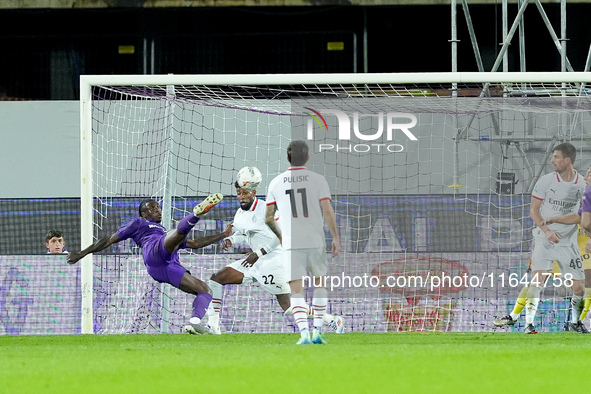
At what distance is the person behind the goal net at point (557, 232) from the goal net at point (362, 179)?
0.96m

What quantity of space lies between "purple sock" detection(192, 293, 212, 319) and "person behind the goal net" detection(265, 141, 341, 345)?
2294 mm

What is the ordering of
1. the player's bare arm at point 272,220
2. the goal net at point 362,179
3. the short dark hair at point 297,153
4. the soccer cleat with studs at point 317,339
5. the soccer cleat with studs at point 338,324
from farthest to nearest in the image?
the goal net at point 362,179, the soccer cleat with studs at point 338,324, the player's bare arm at point 272,220, the soccer cleat with studs at point 317,339, the short dark hair at point 297,153

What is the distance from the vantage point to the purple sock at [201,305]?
11.5m

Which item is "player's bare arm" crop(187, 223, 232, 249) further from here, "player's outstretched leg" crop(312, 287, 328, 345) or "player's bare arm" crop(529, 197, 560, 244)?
"player's bare arm" crop(529, 197, 560, 244)

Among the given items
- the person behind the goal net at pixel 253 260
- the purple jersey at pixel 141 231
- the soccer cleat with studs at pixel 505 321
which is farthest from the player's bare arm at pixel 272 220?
the soccer cleat with studs at pixel 505 321

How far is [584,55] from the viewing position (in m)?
20.6

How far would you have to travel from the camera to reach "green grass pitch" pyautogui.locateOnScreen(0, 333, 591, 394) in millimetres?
5961

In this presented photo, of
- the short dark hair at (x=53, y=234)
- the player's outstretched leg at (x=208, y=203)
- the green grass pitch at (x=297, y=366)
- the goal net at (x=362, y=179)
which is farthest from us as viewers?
the short dark hair at (x=53, y=234)

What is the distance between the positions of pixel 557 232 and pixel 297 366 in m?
5.34

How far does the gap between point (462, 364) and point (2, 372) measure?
290 cm

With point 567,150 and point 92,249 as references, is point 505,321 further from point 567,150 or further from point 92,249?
point 92,249

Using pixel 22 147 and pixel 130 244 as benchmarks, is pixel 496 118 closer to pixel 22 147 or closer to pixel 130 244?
pixel 130 244

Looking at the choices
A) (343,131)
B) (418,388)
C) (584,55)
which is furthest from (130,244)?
(584,55)

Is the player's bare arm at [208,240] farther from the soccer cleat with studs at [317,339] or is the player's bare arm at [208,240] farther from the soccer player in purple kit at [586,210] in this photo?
the soccer player in purple kit at [586,210]
